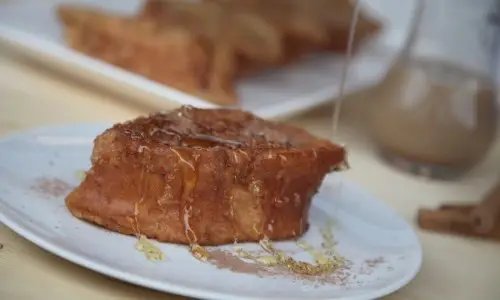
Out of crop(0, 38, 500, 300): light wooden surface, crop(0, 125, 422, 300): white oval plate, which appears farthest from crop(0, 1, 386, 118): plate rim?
crop(0, 125, 422, 300): white oval plate

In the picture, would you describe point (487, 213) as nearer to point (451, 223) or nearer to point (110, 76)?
point (451, 223)

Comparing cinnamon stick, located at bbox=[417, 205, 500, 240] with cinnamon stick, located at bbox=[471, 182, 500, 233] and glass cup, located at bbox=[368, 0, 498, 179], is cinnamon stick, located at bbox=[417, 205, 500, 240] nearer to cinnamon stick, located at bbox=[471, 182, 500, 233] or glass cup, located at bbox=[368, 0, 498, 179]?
cinnamon stick, located at bbox=[471, 182, 500, 233]

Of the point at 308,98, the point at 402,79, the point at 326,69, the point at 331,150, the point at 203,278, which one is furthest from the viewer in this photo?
the point at 326,69

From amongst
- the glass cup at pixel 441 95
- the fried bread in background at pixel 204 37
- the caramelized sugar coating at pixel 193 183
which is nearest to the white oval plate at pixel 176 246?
the caramelized sugar coating at pixel 193 183

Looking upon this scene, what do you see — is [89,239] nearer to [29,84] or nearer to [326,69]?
[29,84]

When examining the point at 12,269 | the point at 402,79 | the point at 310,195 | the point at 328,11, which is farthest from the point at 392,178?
the point at 12,269

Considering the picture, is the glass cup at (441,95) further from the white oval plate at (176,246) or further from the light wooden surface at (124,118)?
the white oval plate at (176,246)
